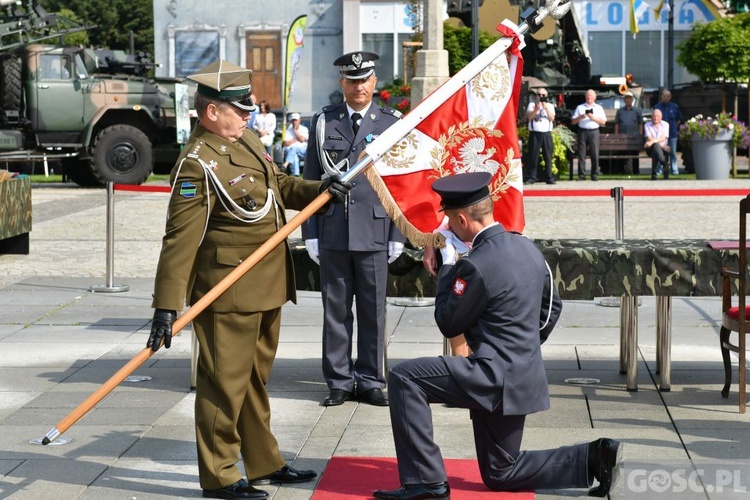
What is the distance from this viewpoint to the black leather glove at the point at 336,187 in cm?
560

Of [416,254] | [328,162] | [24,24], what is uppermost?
[24,24]

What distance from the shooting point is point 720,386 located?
766 centimetres

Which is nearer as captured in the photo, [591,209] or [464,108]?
[464,108]

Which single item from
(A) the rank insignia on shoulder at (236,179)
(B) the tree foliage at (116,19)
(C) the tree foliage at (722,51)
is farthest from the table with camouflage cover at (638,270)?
(B) the tree foliage at (116,19)

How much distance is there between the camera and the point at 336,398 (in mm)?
7309

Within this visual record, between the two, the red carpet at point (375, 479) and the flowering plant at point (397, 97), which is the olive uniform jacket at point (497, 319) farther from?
the flowering plant at point (397, 97)

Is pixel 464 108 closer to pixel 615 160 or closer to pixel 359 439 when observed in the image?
pixel 359 439

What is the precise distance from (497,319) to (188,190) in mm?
1415

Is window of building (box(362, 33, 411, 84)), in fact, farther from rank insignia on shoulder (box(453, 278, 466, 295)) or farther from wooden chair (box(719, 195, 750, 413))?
rank insignia on shoulder (box(453, 278, 466, 295))

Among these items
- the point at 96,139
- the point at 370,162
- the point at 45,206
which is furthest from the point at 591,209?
the point at 370,162

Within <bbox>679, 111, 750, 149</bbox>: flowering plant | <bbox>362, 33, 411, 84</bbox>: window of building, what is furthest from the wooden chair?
<bbox>362, 33, 411, 84</bbox>: window of building

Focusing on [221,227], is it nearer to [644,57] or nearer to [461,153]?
[461,153]

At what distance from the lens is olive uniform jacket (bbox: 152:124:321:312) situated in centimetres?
536

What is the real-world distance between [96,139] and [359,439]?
19.0 meters
